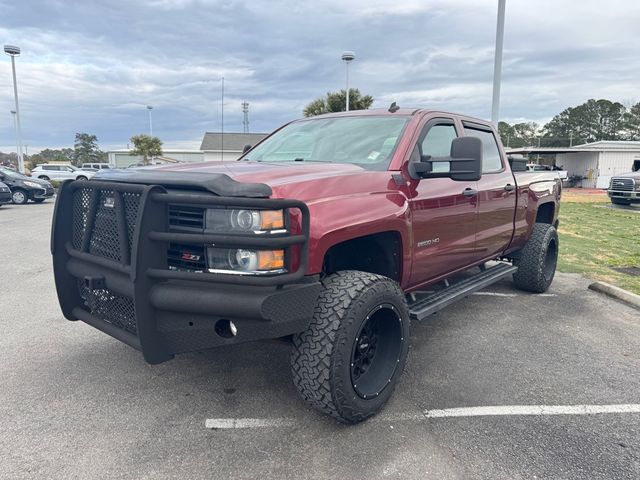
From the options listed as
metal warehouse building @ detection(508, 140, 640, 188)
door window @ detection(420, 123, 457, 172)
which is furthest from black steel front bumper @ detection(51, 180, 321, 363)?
metal warehouse building @ detection(508, 140, 640, 188)

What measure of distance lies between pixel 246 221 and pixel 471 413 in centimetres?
188

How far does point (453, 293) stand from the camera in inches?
159

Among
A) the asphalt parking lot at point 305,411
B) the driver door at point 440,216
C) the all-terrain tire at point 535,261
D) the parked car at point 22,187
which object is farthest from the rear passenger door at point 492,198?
the parked car at point 22,187

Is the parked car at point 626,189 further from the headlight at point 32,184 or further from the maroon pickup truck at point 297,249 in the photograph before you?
the headlight at point 32,184

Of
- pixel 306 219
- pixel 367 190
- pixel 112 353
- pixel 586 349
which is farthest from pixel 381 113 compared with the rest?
pixel 112 353

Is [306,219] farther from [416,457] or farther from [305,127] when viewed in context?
[305,127]

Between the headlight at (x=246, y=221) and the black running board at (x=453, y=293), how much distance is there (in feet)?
4.59

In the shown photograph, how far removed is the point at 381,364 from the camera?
122 inches

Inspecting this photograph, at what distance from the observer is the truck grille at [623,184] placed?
59.8ft

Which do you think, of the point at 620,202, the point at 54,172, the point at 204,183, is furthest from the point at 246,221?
the point at 54,172

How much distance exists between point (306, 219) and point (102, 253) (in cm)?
134

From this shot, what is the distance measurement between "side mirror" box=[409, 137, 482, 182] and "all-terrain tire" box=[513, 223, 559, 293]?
265cm

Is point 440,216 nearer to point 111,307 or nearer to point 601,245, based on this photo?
point 111,307

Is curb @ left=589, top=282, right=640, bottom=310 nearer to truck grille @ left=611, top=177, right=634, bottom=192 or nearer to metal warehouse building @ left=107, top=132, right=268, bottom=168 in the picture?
truck grille @ left=611, top=177, right=634, bottom=192
